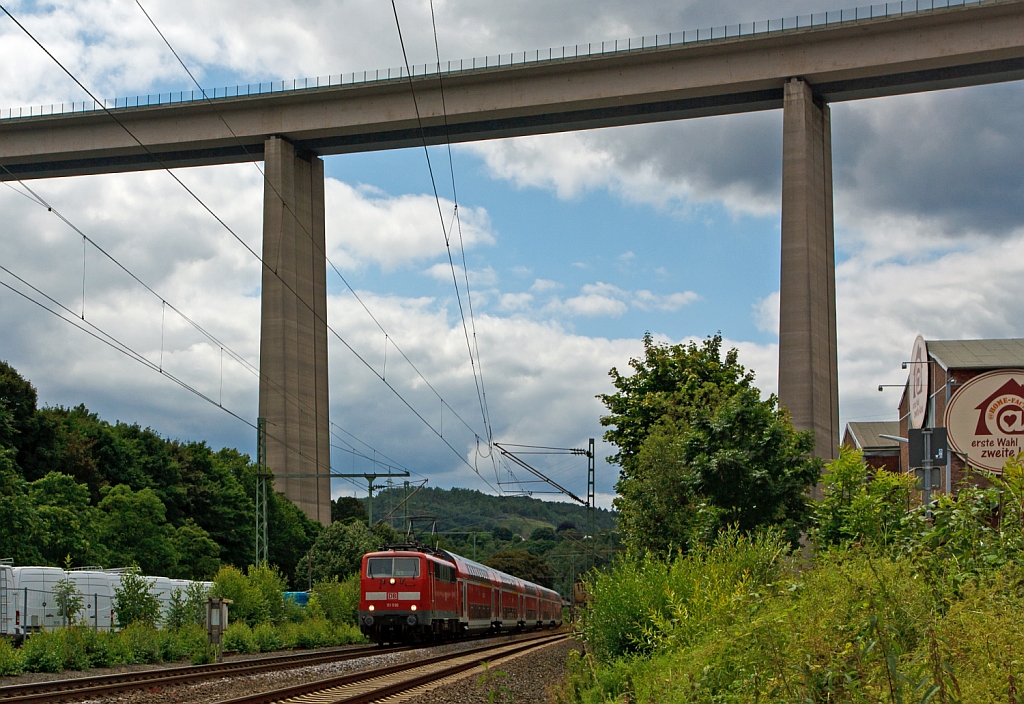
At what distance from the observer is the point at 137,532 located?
6256 centimetres

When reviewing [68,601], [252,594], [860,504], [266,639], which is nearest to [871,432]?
[252,594]

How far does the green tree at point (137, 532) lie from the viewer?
202 ft

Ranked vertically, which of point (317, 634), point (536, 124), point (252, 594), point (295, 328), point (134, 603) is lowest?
point (317, 634)

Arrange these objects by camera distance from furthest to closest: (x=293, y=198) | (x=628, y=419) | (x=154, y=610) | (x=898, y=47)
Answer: (x=293, y=198), (x=898, y=47), (x=628, y=419), (x=154, y=610)

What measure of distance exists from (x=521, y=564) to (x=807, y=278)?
75.8 meters


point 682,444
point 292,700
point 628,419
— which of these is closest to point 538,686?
point 292,700

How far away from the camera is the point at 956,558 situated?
9.51 meters

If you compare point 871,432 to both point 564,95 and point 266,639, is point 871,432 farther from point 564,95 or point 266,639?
point 266,639

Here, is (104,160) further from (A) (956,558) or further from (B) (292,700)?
(A) (956,558)

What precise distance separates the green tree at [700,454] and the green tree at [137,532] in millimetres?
33024

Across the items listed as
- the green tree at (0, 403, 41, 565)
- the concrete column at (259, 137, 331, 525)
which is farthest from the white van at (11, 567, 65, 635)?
the concrete column at (259, 137, 331, 525)

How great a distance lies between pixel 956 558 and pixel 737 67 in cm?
6419

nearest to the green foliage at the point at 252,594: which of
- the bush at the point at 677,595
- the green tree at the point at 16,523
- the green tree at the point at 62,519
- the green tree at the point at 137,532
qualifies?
the green tree at the point at 62,519

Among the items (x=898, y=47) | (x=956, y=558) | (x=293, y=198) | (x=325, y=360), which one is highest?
(x=898, y=47)
